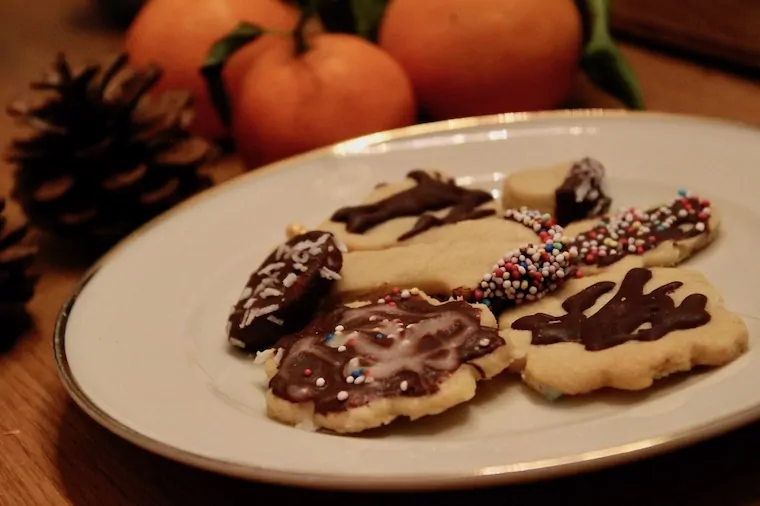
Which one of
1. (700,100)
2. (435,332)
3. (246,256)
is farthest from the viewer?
(700,100)

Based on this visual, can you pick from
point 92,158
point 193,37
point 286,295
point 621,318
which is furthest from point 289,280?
point 193,37

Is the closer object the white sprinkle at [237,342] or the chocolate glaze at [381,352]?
the chocolate glaze at [381,352]

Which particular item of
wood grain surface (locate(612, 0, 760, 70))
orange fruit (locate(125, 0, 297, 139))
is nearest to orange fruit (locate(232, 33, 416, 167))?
orange fruit (locate(125, 0, 297, 139))

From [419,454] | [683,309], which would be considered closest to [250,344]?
[419,454]

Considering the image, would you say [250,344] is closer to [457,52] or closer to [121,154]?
[121,154]

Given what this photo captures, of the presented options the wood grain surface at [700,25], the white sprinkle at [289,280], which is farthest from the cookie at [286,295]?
the wood grain surface at [700,25]

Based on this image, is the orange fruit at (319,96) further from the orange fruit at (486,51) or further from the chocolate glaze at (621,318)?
the chocolate glaze at (621,318)
